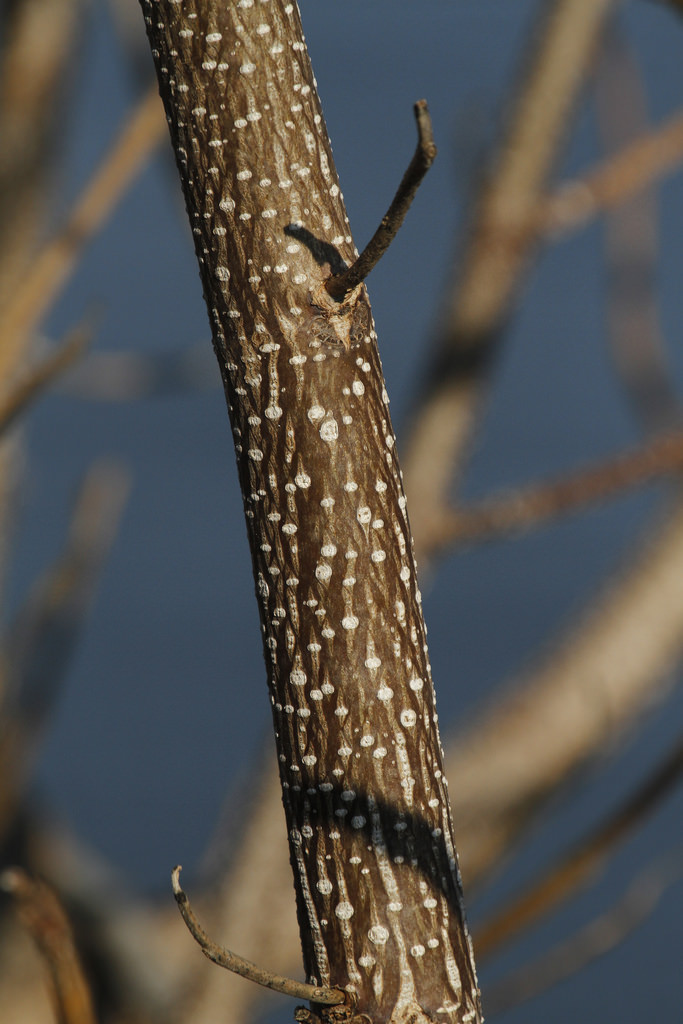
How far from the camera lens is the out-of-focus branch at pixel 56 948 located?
69 cm

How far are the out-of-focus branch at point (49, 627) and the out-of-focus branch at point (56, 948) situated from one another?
782mm

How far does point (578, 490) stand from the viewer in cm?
114

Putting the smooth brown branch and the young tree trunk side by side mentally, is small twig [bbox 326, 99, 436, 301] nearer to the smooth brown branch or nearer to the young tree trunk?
the young tree trunk

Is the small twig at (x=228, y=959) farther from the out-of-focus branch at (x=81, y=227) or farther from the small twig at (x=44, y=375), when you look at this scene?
the out-of-focus branch at (x=81, y=227)

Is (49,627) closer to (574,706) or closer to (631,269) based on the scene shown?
(574,706)

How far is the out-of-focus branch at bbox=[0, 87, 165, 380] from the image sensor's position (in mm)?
956

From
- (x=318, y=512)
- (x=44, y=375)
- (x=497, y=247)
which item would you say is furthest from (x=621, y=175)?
(x=318, y=512)

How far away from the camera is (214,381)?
2.08 metres

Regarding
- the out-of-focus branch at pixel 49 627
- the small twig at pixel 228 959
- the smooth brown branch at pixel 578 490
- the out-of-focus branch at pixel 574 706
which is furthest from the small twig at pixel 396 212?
the out-of-focus branch at pixel 574 706

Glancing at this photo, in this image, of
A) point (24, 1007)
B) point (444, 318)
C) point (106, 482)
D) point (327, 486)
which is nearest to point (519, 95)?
point (444, 318)

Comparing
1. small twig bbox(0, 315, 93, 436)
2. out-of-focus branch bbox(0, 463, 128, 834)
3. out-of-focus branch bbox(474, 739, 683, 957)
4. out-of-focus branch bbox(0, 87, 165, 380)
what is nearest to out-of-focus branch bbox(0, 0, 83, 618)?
out-of-focus branch bbox(0, 463, 128, 834)

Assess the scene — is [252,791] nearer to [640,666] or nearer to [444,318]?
[640,666]

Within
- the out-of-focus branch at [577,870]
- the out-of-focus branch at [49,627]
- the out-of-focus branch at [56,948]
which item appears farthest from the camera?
the out-of-focus branch at [49,627]

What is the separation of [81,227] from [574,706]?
107 cm
